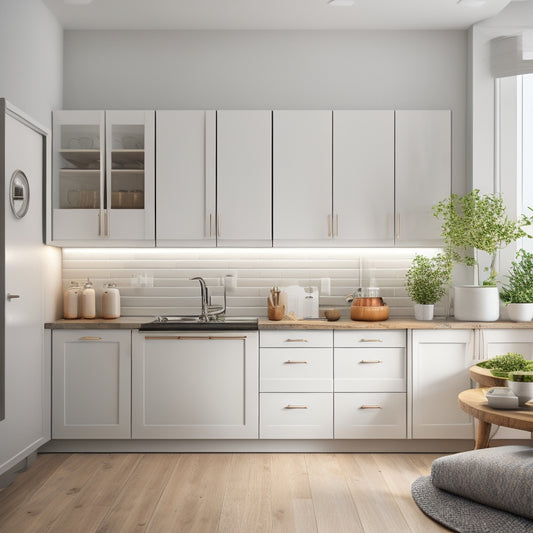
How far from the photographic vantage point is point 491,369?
3.09 meters

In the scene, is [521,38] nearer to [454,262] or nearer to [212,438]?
[454,262]

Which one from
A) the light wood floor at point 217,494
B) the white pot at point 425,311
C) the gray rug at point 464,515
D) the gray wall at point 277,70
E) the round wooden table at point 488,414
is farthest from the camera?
the gray wall at point 277,70

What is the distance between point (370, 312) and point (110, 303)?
1901 millimetres

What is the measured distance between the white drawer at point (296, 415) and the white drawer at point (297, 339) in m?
0.33

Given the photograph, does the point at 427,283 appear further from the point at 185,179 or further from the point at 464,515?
the point at 185,179

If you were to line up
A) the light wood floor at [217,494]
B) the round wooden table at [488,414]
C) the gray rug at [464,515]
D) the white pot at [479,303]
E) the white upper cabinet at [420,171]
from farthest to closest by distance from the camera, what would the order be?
the white upper cabinet at [420,171], the white pot at [479,303], the light wood floor at [217,494], the gray rug at [464,515], the round wooden table at [488,414]

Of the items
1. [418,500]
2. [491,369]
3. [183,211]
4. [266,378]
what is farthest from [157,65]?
[418,500]

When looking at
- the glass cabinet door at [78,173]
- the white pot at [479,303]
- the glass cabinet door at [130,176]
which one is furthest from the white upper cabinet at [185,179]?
the white pot at [479,303]

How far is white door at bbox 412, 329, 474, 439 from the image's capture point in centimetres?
381

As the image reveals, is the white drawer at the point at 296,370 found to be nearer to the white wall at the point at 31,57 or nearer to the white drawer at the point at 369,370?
the white drawer at the point at 369,370

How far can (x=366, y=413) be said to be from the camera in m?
3.82

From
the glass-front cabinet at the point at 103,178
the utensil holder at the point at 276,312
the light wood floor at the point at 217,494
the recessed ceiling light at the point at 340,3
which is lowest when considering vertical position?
the light wood floor at the point at 217,494

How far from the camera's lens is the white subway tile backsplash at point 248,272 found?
174 inches

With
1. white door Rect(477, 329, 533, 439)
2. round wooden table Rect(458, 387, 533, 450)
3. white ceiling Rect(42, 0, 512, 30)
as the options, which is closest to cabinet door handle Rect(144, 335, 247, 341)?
round wooden table Rect(458, 387, 533, 450)
